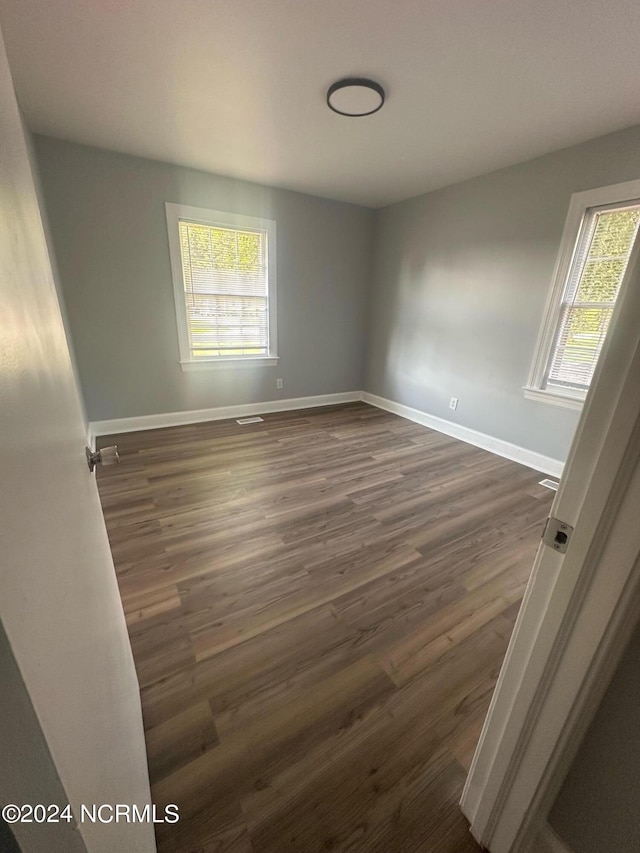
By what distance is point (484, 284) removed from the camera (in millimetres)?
3316

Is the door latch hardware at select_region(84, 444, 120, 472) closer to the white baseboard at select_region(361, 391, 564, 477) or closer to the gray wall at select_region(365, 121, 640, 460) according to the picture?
the white baseboard at select_region(361, 391, 564, 477)

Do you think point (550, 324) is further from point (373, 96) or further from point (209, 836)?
point (209, 836)

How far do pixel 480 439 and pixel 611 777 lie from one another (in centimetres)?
314

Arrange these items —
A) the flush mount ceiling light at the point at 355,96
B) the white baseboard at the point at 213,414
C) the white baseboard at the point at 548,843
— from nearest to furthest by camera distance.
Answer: the white baseboard at the point at 548,843 < the flush mount ceiling light at the point at 355,96 < the white baseboard at the point at 213,414

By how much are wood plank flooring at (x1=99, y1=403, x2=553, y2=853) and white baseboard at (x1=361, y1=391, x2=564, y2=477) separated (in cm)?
33

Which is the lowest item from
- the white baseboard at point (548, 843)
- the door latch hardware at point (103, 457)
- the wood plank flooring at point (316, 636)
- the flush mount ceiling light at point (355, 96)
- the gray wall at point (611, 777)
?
the wood plank flooring at point (316, 636)

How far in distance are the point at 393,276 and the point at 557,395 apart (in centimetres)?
240

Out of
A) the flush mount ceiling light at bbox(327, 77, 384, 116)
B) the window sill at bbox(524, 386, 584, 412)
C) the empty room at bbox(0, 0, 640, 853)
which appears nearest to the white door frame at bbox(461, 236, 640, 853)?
the empty room at bbox(0, 0, 640, 853)

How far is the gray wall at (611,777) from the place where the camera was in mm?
643

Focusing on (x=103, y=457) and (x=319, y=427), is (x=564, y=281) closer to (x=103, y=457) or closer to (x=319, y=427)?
(x=319, y=427)

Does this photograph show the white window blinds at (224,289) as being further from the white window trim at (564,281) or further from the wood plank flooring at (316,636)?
the white window trim at (564,281)

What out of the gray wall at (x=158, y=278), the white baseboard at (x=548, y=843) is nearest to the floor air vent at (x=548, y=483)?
the white baseboard at (x=548, y=843)

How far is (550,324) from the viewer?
9.46 ft

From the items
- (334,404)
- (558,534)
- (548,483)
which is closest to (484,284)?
(548,483)
